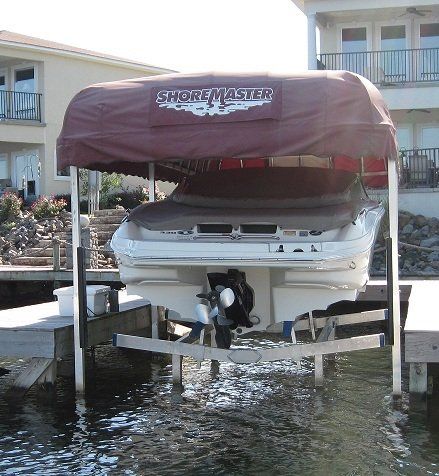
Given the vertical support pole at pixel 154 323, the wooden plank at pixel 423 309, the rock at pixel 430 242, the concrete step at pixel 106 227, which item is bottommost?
the vertical support pole at pixel 154 323

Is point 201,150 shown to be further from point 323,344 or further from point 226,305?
point 323,344

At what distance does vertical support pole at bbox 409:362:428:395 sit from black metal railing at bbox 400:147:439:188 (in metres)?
15.5

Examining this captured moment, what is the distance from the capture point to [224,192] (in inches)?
348

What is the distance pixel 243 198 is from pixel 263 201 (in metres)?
0.23

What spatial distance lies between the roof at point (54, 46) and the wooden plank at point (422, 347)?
25.5 meters

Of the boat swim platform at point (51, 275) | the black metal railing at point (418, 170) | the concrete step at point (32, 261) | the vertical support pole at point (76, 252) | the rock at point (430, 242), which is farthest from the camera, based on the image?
the black metal railing at point (418, 170)

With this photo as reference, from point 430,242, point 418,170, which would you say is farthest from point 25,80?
point 430,242

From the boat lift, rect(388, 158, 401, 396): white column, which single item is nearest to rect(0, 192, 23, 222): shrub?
the boat lift

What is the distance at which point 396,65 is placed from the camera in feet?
81.6

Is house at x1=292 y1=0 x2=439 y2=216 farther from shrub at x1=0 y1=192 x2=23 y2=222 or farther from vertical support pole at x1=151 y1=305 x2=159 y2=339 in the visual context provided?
vertical support pole at x1=151 y1=305 x2=159 y2=339

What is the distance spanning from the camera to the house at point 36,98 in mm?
30000

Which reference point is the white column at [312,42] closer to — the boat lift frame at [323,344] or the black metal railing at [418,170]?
the black metal railing at [418,170]

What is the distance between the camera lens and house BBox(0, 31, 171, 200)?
30000 millimetres

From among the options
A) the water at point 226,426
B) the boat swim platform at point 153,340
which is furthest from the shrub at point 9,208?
the water at point 226,426
